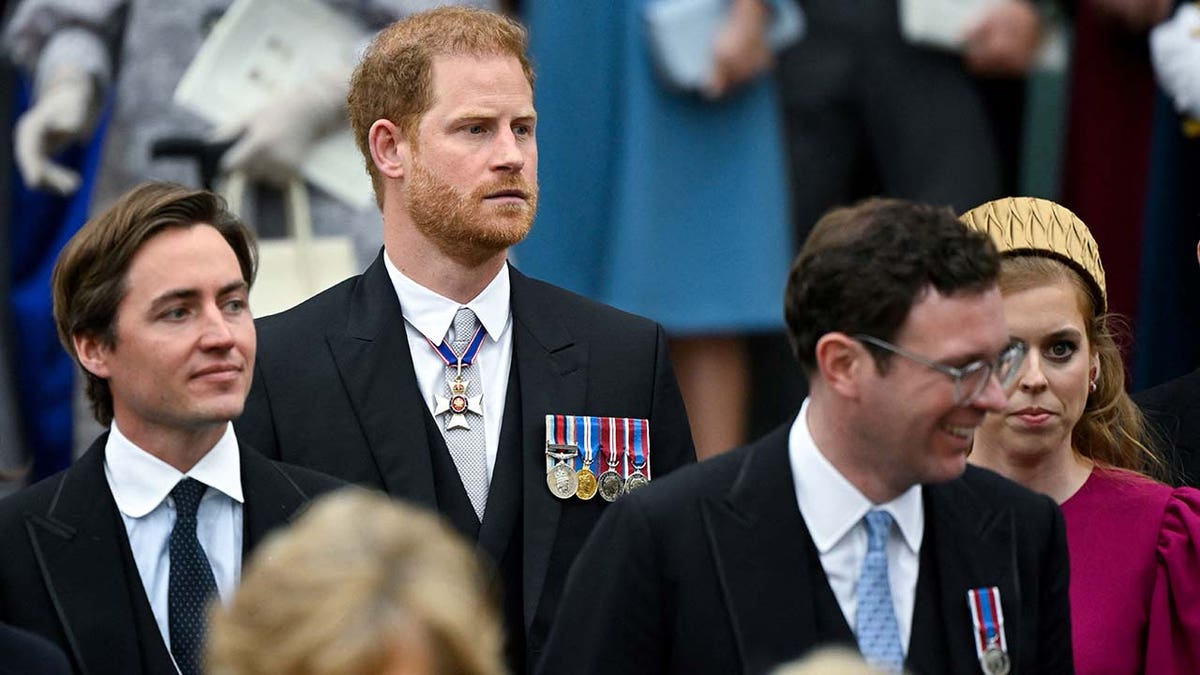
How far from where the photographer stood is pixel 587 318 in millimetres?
4504

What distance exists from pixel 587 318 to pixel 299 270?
1900mm

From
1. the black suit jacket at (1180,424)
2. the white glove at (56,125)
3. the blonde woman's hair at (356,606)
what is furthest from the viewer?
the white glove at (56,125)

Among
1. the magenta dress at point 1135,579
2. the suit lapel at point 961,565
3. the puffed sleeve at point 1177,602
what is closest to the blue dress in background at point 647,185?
the magenta dress at point 1135,579

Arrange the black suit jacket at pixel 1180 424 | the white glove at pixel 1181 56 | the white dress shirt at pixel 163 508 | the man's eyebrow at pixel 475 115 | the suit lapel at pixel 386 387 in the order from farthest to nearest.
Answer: the white glove at pixel 1181 56 < the black suit jacket at pixel 1180 424 < the man's eyebrow at pixel 475 115 < the suit lapel at pixel 386 387 < the white dress shirt at pixel 163 508

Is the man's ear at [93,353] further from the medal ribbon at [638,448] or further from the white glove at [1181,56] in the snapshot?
the white glove at [1181,56]

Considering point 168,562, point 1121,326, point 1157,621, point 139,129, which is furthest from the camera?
point 139,129

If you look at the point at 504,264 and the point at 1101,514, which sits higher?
the point at 504,264

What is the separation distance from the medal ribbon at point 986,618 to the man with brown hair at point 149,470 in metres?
1.19

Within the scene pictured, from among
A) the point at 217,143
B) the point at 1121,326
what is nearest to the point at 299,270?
the point at 217,143

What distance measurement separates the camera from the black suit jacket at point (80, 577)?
3641 millimetres

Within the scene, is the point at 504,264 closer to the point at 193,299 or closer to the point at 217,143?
the point at 193,299

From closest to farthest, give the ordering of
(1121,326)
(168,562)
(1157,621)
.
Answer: (168,562) → (1157,621) → (1121,326)

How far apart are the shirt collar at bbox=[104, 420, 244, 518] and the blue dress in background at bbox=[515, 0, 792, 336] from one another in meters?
2.38

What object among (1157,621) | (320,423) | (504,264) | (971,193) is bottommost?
(1157,621)
